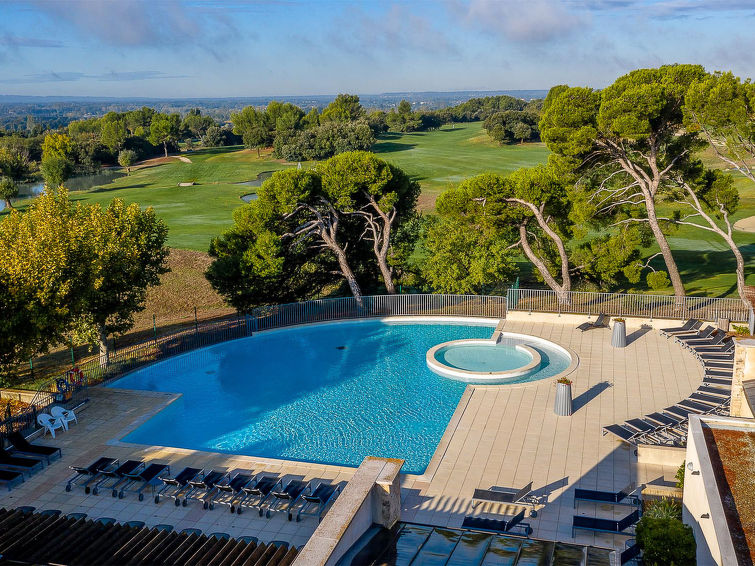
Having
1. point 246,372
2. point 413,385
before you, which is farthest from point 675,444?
point 246,372

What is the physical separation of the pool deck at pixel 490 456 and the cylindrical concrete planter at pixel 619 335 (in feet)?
2.87

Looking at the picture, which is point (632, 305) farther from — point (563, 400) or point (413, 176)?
point (413, 176)

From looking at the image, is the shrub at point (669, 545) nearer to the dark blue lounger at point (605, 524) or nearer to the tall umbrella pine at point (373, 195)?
the dark blue lounger at point (605, 524)

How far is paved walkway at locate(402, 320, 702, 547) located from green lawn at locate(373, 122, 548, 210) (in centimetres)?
3988

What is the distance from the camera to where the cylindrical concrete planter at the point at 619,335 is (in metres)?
Answer: 23.5

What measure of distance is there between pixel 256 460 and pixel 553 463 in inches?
286

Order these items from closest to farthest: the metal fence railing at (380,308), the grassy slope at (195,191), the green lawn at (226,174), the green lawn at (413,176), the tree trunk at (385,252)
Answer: the metal fence railing at (380,308) < the tree trunk at (385,252) < the green lawn at (413,176) < the grassy slope at (195,191) < the green lawn at (226,174)

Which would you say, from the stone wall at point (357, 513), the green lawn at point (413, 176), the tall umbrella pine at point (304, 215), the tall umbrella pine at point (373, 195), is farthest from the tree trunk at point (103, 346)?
the green lawn at point (413, 176)

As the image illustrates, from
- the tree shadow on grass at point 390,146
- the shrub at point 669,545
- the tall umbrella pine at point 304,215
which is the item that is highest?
the tree shadow on grass at point 390,146

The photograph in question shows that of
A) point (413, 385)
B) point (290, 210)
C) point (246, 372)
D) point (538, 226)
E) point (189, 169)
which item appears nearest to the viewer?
point (413, 385)

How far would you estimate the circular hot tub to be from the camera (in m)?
21.9

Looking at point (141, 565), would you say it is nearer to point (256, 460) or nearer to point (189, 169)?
point (256, 460)

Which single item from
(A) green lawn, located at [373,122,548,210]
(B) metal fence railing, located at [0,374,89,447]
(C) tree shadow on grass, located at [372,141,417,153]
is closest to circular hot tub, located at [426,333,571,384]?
(B) metal fence railing, located at [0,374,89,447]

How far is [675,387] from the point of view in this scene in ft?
65.2
